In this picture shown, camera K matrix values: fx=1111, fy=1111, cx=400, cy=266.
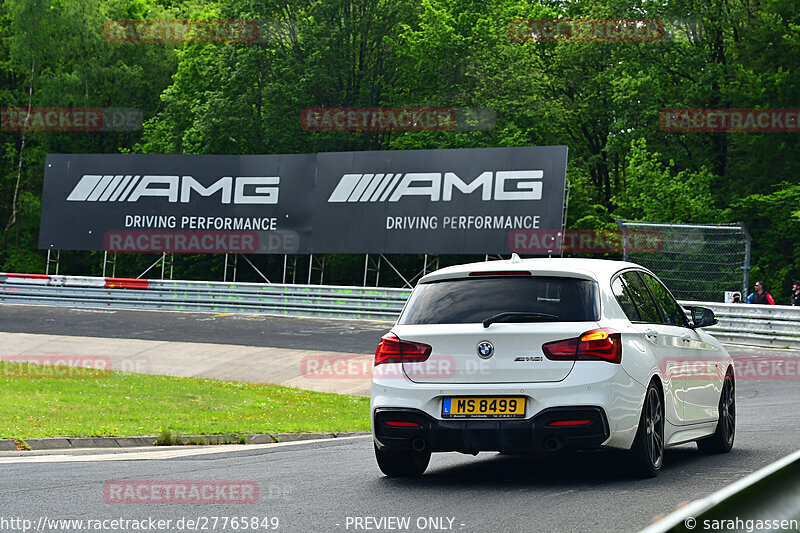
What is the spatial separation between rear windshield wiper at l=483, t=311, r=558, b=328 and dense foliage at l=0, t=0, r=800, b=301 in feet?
113

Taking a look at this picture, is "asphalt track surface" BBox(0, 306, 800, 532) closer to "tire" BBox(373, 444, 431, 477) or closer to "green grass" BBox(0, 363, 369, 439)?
"tire" BBox(373, 444, 431, 477)

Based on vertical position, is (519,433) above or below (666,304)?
below

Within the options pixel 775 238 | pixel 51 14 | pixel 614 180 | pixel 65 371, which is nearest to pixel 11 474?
pixel 65 371

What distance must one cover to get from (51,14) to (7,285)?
2300cm

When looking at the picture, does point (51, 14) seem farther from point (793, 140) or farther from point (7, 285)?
point (793, 140)

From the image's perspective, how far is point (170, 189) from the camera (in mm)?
39219

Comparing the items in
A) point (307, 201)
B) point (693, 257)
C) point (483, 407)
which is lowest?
point (483, 407)

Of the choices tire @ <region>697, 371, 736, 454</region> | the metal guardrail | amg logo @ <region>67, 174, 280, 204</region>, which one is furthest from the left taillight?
amg logo @ <region>67, 174, 280, 204</region>

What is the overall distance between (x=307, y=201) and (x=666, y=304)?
94.8 ft

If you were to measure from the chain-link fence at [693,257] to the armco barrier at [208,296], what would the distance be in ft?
22.4

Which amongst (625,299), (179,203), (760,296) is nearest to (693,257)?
(760,296)

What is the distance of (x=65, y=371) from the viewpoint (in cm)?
2052

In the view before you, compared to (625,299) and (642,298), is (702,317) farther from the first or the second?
(625,299)

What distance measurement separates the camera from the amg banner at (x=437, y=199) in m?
34.0
